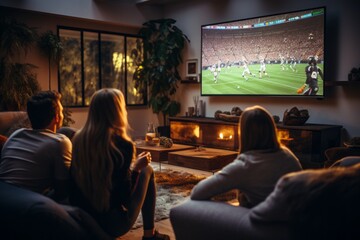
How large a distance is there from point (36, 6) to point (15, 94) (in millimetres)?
1405

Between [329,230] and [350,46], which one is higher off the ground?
[350,46]

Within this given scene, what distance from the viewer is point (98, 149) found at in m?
1.88

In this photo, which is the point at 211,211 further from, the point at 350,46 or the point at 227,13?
the point at 227,13

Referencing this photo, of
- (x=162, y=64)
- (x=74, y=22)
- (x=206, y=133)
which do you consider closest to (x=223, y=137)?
(x=206, y=133)

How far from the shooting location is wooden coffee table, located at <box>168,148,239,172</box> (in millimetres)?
4242

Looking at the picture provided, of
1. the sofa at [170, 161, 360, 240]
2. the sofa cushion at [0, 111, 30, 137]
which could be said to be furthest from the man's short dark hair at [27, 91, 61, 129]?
the sofa cushion at [0, 111, 30, 137]

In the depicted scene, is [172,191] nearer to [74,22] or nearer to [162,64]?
[162,64]

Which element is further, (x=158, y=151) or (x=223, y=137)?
(x=223, y=137)

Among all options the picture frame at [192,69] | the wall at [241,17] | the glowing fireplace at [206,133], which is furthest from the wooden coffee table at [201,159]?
the picture frame at [192,69]

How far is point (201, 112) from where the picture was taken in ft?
22.7

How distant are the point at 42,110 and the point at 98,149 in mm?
387

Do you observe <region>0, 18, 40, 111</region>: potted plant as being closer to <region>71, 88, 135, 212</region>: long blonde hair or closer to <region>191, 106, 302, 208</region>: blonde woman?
<region>71, 88, 135, 212</region>: long blonde hair

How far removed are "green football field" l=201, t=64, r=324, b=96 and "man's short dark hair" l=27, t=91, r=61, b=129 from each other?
3998 millimetres

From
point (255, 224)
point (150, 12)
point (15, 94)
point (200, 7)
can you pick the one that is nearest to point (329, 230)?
point (255, 224)
